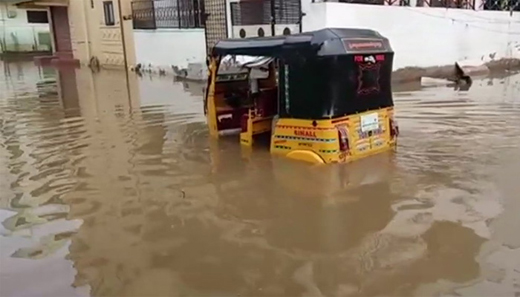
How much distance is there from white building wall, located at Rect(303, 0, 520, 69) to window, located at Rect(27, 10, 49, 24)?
24.7m

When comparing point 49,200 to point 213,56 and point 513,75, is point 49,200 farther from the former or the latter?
point 513,75

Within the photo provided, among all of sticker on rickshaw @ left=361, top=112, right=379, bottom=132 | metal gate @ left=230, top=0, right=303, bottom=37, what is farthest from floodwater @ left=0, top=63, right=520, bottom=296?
metal gate @ left=230, top=0, right=303, bottom=37

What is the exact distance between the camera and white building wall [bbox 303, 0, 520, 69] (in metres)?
14.7

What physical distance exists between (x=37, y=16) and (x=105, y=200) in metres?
32.1

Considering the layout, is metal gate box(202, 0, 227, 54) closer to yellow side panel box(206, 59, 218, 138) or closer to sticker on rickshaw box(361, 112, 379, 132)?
yellow side panel box(206, 59, 218, 138)

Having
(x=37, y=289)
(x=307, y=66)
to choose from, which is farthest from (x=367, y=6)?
(x=37, y=289)

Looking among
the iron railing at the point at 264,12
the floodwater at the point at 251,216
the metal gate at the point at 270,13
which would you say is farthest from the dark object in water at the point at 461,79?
the floodwater at the point at 251,216

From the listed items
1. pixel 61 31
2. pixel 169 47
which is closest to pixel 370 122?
pixel 169 47

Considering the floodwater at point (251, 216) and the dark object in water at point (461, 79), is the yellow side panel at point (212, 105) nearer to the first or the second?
the floodwater at point (251, 216)

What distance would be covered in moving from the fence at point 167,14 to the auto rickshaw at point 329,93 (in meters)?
10.7

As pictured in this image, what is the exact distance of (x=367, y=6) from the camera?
1540cm

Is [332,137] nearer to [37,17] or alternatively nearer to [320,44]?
[320,44]

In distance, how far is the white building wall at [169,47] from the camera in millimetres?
17938

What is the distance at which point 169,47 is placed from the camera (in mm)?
19422
